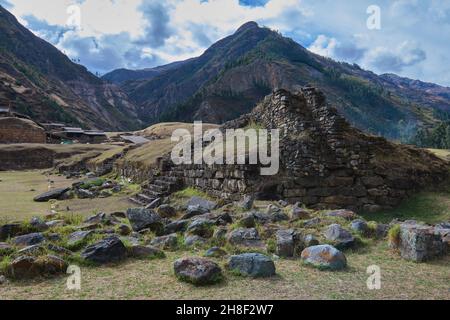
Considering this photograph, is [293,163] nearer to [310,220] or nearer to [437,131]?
[310,220]

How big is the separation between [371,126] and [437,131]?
41079 mm

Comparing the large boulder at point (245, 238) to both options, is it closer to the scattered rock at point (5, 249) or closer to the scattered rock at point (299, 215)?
the scattered rock at point (299, 215)

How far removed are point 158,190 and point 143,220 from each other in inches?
318

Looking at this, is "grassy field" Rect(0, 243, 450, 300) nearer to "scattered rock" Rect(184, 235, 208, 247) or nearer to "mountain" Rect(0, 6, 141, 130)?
"scattered rock" Rect(184, 235, 208, 247)

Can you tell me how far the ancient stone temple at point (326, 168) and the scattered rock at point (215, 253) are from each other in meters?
5.63

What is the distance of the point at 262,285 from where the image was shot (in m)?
4.52

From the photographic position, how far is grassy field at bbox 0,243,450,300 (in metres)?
4.16

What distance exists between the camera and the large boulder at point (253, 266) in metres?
4.84

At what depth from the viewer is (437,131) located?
Result: 68938 mm

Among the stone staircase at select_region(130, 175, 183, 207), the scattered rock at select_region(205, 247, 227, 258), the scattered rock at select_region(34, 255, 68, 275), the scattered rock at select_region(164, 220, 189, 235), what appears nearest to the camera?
the scattered rock at select_region(34, 255, 68, 275)

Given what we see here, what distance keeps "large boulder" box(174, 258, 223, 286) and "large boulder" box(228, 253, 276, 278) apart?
0.33 metres

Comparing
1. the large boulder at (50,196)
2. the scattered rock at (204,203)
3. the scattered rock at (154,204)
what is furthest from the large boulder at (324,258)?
the large boulder at (50,196)

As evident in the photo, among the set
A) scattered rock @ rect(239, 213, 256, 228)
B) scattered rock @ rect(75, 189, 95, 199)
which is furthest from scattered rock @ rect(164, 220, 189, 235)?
scattered rock @ rect(75, 189, 95, 199)

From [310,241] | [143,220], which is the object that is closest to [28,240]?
[143,220]
